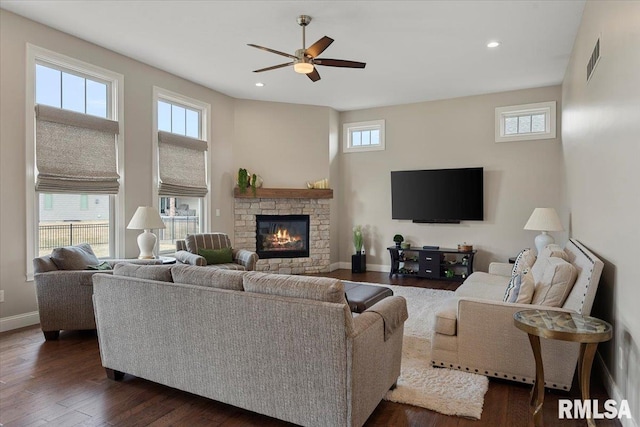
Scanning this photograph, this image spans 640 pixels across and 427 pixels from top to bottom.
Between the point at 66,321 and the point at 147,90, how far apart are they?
3303mm

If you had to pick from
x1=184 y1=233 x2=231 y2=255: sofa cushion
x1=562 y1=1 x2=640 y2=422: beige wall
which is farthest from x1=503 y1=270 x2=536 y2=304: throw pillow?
x1=184 y1=233 x2=231 y2=255: sofa cushion

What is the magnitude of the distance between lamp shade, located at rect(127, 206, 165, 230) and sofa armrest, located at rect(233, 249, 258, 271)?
4.09 feet

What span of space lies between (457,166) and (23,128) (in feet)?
20.8

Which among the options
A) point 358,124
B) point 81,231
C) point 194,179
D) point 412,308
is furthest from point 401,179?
point 81,231

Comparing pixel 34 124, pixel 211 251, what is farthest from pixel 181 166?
pixel 34 124

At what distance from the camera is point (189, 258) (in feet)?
16.4

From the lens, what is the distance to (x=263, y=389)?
218 centimetres

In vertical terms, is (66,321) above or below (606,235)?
below

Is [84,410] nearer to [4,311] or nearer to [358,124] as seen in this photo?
[4,311]

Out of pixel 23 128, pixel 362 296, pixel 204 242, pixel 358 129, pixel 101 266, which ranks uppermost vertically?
pixel 358 129

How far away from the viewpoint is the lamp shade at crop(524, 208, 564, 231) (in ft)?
16.8

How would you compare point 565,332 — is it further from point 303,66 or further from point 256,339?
point 303,66

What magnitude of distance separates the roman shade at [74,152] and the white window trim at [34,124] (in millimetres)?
64

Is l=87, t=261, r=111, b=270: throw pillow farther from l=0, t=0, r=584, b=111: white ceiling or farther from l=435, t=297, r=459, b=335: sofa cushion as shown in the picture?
l=435, t=297, r=459, b=335: sofa cushion
